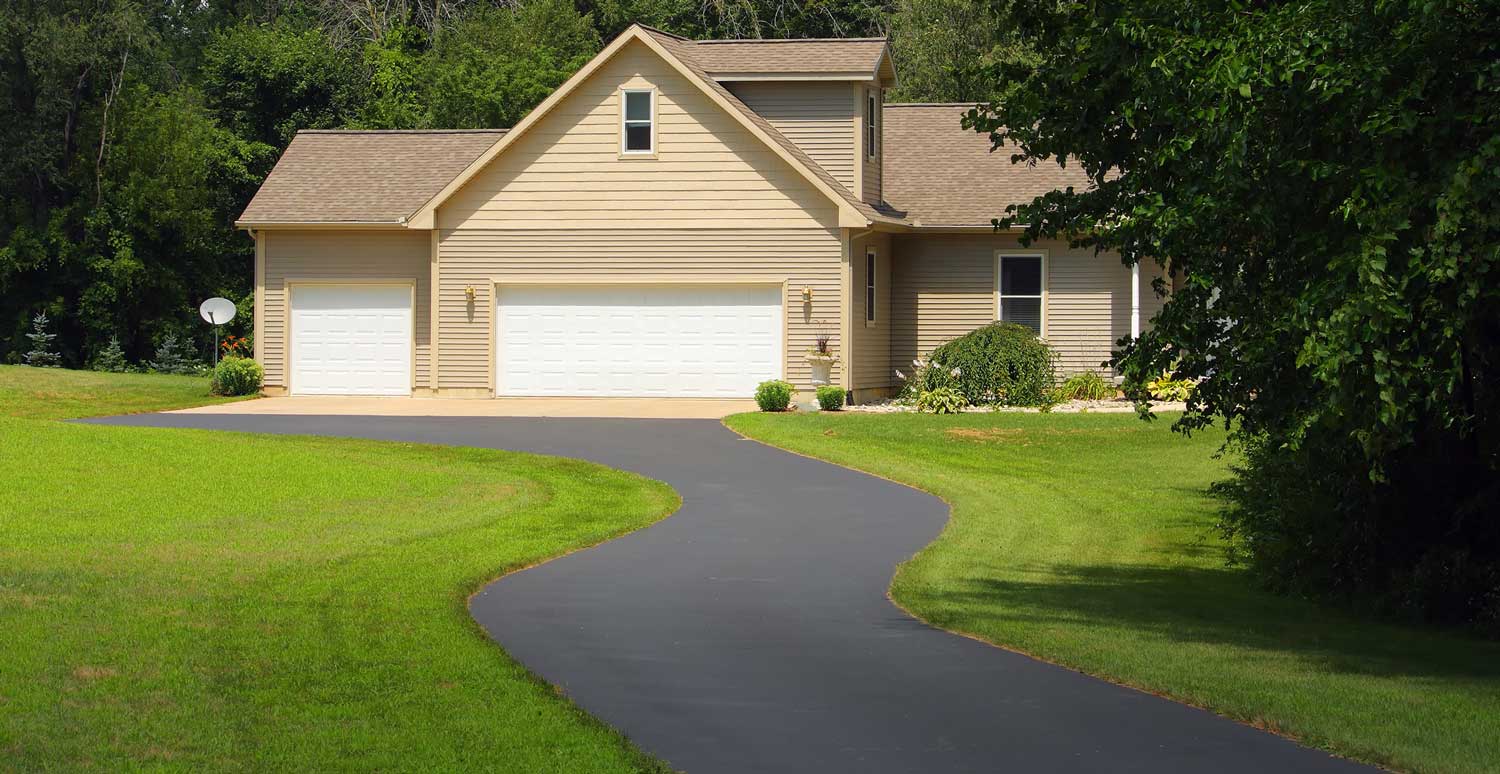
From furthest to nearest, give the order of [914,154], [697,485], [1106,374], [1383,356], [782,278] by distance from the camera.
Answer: [914,154], [1106,374], [782,278], [697,485], [1383,356]

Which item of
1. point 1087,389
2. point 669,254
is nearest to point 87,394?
point 669,254

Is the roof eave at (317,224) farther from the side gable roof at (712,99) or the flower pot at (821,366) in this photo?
the flower pot at (821,366)

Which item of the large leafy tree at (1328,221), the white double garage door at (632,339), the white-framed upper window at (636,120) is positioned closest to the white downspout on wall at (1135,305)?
the white double garage door at (632,339)

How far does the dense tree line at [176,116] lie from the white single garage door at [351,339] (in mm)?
12886

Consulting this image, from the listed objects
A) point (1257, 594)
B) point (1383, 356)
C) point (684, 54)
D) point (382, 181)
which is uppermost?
point (684, 54)

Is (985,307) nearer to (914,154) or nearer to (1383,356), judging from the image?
(914,154)

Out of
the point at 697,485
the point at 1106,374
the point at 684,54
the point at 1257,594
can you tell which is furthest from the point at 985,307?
the point at 1257,594

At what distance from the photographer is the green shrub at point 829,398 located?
1150 inches

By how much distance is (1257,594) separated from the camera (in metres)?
13.3

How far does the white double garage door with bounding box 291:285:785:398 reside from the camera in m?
31.2

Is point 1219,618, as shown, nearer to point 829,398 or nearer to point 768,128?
point 829,398

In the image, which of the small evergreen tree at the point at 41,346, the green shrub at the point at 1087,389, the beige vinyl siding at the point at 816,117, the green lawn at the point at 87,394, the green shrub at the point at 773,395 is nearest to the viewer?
the green shrub at the point at 773,395

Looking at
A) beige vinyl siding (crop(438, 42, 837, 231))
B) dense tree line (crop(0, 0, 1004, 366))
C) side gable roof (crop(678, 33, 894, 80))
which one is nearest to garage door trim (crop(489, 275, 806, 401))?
beige vinyl siding (crop(438, 42, 837, 231))

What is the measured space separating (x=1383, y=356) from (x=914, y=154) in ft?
91.4
